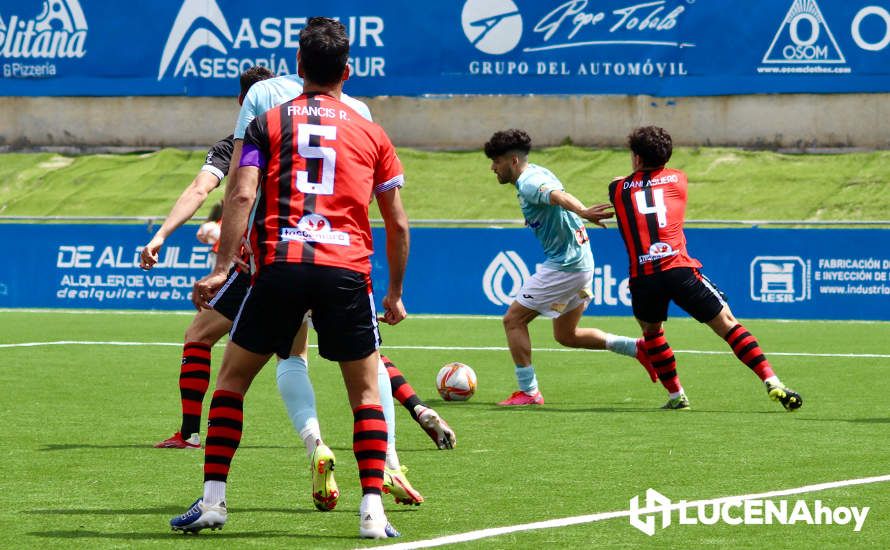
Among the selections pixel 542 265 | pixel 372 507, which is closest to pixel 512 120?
pixel 542 265

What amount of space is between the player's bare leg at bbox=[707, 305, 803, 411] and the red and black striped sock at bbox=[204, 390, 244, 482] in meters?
5.41

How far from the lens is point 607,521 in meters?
6.23

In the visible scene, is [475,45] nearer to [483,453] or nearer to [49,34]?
[49,34]

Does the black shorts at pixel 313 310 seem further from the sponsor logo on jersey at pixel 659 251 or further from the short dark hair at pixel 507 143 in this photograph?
the short dark hair at pixel 507 143

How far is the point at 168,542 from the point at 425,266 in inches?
666

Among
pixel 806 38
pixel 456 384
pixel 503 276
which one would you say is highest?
pixel 806 38

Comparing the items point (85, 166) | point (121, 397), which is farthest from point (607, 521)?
point (85, 166)

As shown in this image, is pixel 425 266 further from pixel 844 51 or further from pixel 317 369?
pixel 844 51

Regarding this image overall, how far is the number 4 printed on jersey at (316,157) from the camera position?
228 inches

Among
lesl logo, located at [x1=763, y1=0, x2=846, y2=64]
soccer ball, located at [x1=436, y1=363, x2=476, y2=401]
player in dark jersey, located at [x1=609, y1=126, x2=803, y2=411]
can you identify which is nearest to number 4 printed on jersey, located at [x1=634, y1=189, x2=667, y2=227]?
player in dark jersey, located at [x1=609, y1=126, x2=803, y2=411]

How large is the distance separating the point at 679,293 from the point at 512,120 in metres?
26.8

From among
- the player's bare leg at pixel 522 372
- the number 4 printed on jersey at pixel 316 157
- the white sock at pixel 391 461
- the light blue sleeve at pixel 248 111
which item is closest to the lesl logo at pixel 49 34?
the player's bare leg at pixel 522 372

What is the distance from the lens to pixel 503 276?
73.0 ft

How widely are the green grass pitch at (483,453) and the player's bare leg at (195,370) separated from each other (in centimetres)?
25
